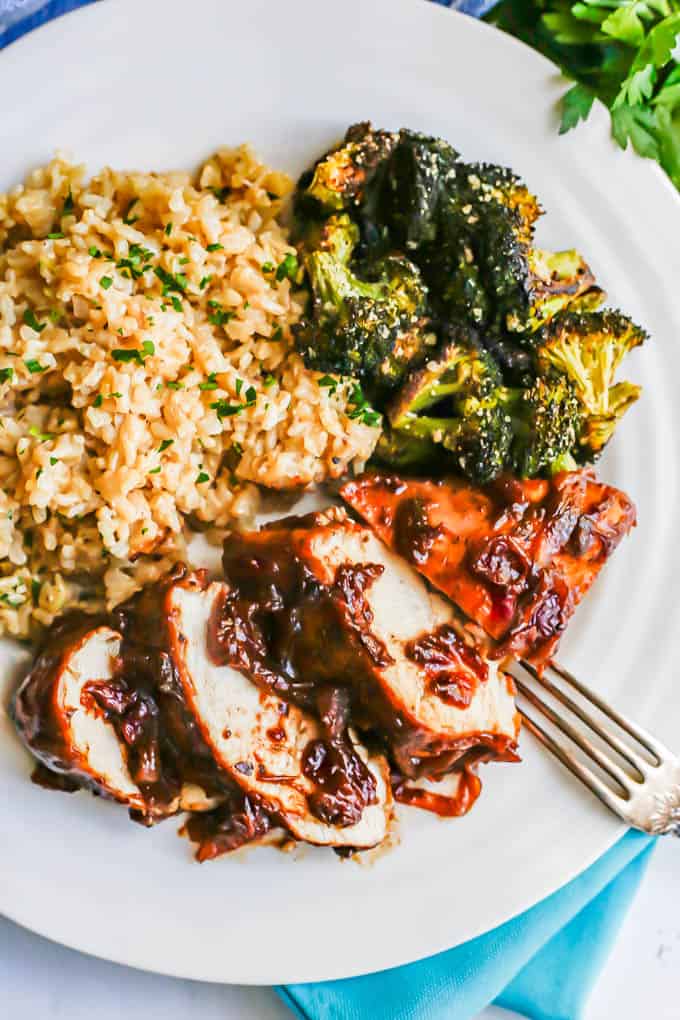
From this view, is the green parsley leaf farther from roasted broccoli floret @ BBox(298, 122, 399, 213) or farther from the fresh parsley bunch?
roasted broccoli floret @ BBox(298, 122, 399, 213)

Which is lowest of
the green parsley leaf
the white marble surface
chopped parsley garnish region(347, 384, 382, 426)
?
the white marble surface

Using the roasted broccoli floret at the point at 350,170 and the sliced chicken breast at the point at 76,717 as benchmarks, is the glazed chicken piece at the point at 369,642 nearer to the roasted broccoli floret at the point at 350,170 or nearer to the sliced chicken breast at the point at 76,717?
the sliced chicken breast at the point at 76,717

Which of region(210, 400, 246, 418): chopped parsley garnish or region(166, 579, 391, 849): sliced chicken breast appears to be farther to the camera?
region(210, 400, 246, 418): chopped parsley garnish

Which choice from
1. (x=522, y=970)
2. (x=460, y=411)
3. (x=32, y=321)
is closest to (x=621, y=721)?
(x=522, y=970)

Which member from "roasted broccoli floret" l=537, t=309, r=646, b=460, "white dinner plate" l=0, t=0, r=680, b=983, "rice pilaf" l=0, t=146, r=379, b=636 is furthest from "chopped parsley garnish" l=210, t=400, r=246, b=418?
"roasted broccoli floret" l=537, t=309, r=646, b=460

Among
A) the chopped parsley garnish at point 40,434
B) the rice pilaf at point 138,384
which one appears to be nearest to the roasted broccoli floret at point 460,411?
the rice pilaf at point 138,384

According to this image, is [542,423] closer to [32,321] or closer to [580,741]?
[580,741]

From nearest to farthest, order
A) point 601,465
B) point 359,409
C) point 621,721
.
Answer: point 359,409 → point 621,721 → point 601,465
